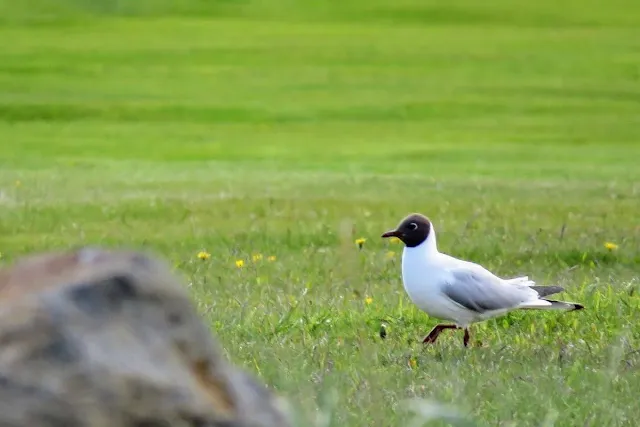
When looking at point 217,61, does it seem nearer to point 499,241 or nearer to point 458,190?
point 458,190

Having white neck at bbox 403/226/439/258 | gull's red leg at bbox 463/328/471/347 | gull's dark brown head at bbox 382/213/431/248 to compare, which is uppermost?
gull's dark brown head at bbox 382/213/431/248

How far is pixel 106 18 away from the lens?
3606 centimetres

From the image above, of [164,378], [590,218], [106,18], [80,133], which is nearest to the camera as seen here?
[164,378]

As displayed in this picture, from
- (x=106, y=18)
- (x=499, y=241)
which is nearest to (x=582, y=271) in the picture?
(x=499, y=241)

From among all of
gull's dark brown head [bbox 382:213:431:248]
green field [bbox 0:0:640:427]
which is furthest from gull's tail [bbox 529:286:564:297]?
gull's dark brown head [bbox 382:213:431:248]

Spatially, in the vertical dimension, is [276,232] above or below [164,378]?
below

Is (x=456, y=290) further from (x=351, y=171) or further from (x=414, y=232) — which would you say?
(x=351, y=171)

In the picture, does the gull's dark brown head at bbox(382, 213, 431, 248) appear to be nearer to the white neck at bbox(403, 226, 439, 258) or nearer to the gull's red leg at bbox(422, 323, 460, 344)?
the white neck at bbox(403, 226, 439, 258)

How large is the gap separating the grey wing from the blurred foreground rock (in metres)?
4.36

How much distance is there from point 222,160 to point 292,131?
351 centimetres

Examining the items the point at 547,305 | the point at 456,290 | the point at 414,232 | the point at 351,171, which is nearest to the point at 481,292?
the point at 456,290

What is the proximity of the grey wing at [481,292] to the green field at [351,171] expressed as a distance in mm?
206

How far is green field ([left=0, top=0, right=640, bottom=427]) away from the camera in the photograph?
20.1 ft

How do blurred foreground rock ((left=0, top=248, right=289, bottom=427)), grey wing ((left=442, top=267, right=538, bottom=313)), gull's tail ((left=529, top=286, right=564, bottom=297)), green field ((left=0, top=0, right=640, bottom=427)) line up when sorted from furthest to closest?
1. gull's tail ((left=529, top=286, right=564, bottom=297))
2. grey wing ((left=442, top=267, right=538, bottom=313))
3. green field ((left=0, top=0, right=640, bottom=427))
4. blurred foreground rock ((left=0, top=248, right=289, bottom=427))
